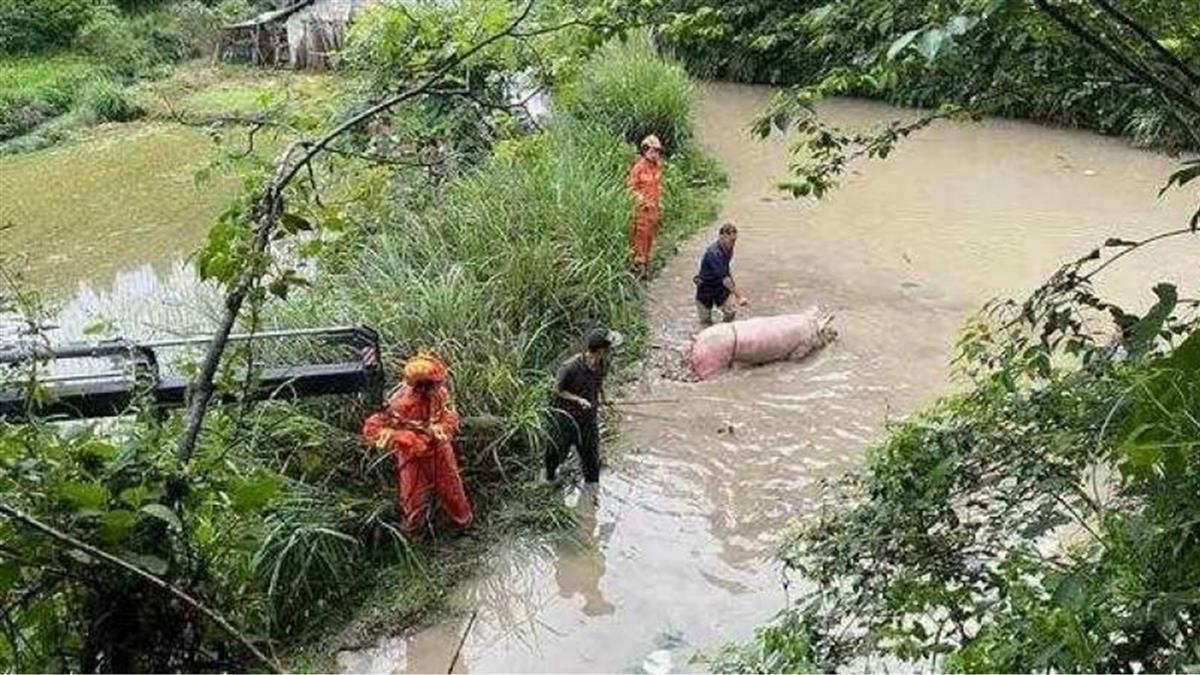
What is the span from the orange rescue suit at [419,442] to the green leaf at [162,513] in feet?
13.4

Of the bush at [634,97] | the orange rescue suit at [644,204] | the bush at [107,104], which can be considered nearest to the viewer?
the orange rescue suit at [644,204]

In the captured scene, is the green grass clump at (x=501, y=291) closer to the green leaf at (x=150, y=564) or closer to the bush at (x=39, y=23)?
the green leaf at (x=150, y=564)

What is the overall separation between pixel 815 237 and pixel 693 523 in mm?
5465

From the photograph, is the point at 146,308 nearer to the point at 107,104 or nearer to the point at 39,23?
the point at 107,104

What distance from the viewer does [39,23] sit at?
22156mm

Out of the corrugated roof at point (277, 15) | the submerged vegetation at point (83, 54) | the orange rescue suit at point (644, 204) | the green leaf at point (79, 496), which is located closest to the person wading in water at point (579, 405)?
the orange rescue suit at point (644, 204)

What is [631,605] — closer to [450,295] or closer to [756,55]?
[450,295]

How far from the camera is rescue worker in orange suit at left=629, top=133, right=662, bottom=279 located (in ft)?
32.3

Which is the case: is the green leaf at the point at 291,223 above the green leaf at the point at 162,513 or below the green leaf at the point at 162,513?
above

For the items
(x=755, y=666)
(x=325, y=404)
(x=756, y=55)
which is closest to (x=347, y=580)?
(x=325, y=404)

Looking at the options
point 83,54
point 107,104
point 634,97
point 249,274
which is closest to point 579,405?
point 249,274

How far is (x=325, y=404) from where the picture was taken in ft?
22.0

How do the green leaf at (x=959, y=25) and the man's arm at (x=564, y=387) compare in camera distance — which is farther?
the man's arm at (x=564, y=387)

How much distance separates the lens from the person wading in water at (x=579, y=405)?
659 centimetres
